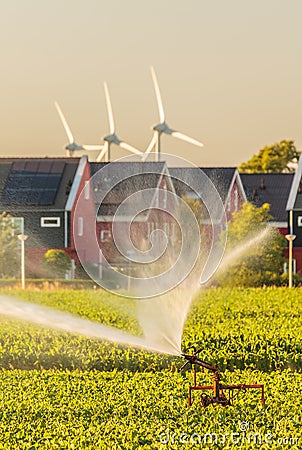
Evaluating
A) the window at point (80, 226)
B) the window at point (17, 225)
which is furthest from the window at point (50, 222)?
the window at point (80, 226)

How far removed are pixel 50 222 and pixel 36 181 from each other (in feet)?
7.79

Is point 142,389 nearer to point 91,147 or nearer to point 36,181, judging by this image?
point 36,181

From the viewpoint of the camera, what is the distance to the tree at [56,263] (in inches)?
1522

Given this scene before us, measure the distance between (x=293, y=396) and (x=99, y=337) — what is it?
546 centimetres

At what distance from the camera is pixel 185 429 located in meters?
9.51

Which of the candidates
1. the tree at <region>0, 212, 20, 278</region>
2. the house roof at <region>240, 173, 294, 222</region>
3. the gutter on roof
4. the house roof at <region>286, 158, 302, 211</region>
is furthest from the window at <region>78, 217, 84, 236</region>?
the house roof at <region>286, 158, 302, 211</region>

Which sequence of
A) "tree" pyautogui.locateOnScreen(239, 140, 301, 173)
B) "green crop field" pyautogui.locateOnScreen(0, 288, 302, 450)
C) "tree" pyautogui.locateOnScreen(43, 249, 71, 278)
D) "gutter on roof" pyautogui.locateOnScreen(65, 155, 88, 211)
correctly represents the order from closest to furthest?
1. "green crop field" pyautogui.locateOnScreen(0, 288, 302, 450)
2. "tree" pyautogui.locateOnScreen(43, 249, 71, 278)
3. "gutter on roof" pyautogui.locateOnScreen(65, 155, 88, 211)
4. "tree" pyautogui.locateOnScreen(239, 140, 301, 173)

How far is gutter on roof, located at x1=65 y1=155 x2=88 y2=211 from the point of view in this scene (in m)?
43.5

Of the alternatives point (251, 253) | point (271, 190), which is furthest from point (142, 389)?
point (271, 190)

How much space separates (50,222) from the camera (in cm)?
4356

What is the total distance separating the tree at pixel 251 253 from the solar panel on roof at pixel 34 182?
8783 millimetres

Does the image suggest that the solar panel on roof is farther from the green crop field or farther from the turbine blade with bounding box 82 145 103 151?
the green crop field

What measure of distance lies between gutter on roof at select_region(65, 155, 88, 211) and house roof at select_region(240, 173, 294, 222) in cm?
833

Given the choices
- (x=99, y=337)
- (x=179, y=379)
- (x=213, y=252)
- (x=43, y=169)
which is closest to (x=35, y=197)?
(x=43, y=169)
